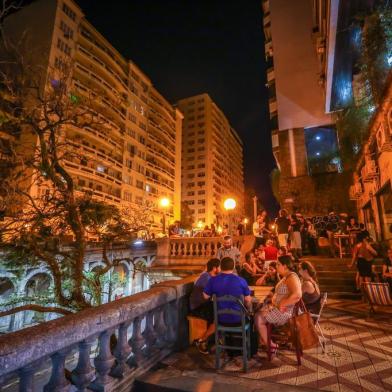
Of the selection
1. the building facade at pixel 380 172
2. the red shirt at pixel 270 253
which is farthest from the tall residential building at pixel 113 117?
the building facade at pixel 380 172

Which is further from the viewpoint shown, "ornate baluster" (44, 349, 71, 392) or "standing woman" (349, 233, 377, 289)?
"standing woman" (349, 233, 377, 289)

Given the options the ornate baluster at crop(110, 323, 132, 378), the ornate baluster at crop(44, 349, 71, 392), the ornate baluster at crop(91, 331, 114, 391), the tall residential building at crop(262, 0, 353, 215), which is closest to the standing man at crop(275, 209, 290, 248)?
the tall residential building at crop(262, 0, 353, 215)

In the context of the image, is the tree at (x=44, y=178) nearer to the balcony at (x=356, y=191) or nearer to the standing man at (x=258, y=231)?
the standing man at (x=258, y=231)

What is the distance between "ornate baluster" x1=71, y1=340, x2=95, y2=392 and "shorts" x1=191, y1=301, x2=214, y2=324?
2.50 meters

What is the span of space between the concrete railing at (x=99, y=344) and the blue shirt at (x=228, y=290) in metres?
0.82

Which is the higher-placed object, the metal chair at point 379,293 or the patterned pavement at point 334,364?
the metal chair at point 379,293

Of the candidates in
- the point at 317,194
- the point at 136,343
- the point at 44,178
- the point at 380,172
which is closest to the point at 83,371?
the point at 136,343

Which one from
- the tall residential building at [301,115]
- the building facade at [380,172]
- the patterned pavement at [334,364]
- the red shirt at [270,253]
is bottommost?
the patterned pavement at [334,364]

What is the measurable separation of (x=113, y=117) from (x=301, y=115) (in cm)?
3228

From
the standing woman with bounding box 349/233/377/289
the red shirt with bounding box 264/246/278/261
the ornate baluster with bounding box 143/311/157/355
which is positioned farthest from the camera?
the red shirt with bounding box 264/246/278/261

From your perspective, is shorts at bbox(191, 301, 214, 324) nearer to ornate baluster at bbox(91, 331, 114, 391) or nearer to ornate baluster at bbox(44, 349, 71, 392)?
ornate baluster at bbox(91, 331, 114, 391)

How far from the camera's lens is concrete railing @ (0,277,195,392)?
218cm

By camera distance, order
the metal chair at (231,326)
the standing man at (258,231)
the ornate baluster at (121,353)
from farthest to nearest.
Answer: the standing man at (258,231)
the metal chair at (231,326)
the ornate baluster at (121,353)

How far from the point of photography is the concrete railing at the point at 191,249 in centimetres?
1210
